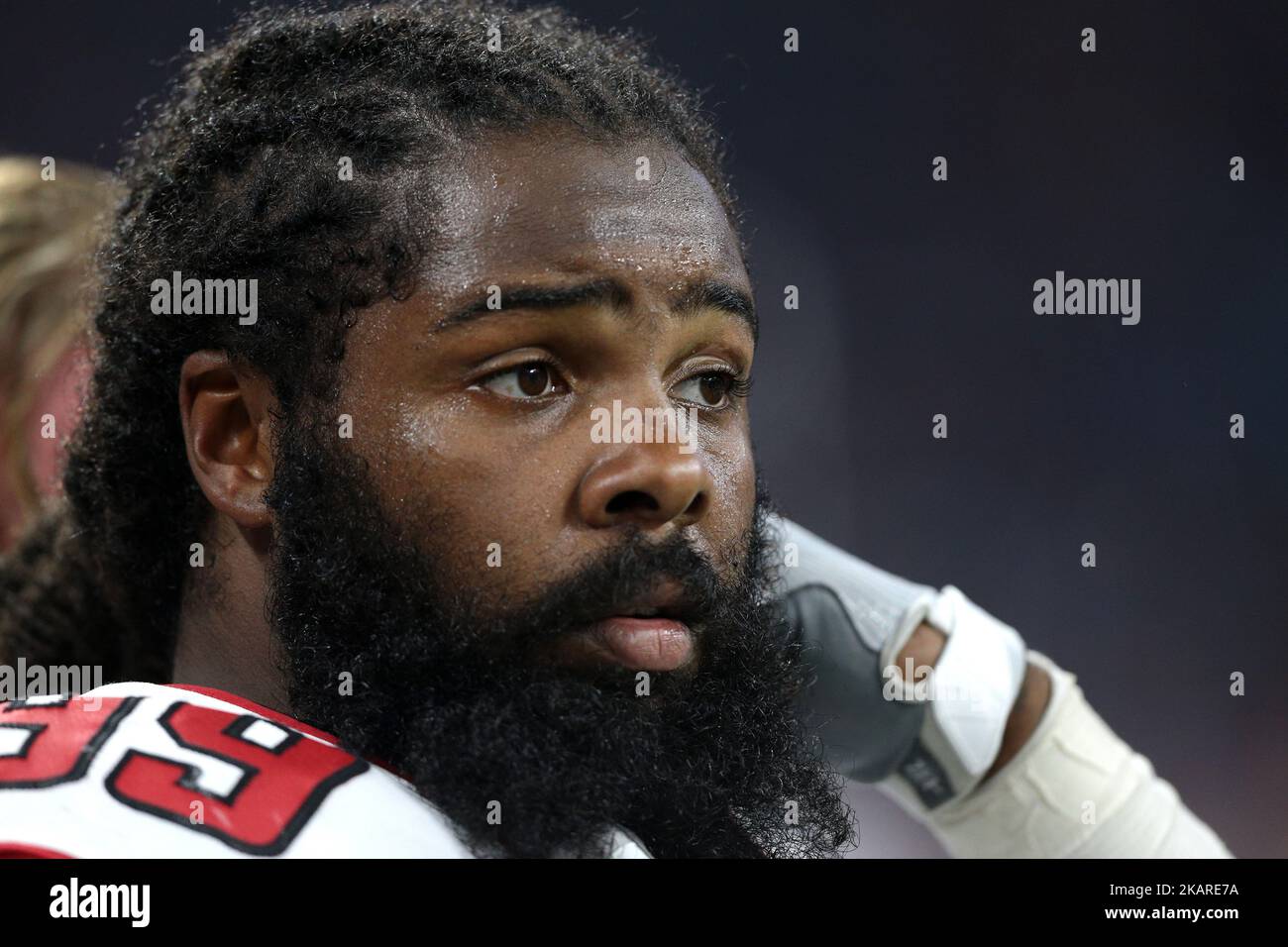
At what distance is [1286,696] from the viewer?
16.0 feet

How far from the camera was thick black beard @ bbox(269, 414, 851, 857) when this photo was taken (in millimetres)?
1373

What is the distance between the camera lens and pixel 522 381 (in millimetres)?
1532

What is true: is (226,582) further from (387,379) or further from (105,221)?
(105,221)

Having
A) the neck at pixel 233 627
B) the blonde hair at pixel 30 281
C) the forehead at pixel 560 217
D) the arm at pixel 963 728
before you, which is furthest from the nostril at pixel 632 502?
the blonde hair at pixel 30 281

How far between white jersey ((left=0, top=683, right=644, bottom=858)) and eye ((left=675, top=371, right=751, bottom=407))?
0.56 meters

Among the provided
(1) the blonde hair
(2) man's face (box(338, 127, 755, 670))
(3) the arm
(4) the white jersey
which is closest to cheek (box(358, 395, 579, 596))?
(2) man's face (box(338, 127, 755, 670))

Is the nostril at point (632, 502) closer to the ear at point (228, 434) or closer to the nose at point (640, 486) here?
the nose at point (640, 486)

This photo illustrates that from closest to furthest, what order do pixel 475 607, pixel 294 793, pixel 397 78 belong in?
pixel 294 793 → pixel 475 607 → pixel 397 78

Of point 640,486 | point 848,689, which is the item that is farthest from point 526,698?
point 848,689

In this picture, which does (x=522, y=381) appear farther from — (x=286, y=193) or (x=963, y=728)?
(x=963, y=728)

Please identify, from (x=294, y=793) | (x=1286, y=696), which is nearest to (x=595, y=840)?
(x=294, y=793)

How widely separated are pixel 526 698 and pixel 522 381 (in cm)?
35

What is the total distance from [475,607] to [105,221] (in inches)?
44.7

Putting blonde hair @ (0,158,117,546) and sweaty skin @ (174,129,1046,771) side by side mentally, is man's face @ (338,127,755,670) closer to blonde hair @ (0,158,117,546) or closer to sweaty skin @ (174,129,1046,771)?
sweaty skin @ (174,129,1046,771)
